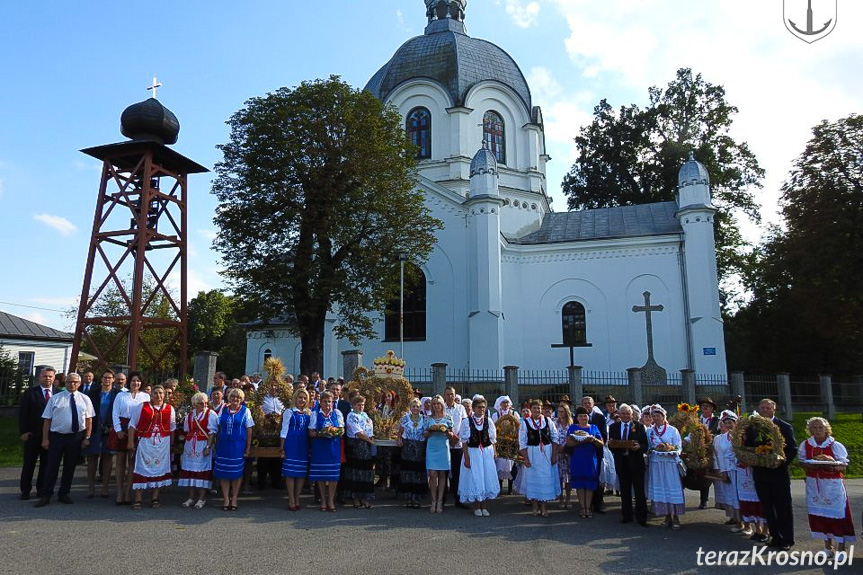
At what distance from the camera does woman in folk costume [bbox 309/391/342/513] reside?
8328 mm

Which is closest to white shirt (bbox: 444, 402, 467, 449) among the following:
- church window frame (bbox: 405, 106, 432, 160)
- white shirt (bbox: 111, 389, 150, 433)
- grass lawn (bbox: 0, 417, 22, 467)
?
white shirt (bbox: 111, 389, 150, 433)

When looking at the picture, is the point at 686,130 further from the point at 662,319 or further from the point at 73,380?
the point at 73,380

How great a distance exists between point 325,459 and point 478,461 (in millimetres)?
2171

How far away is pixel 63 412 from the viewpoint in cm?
844

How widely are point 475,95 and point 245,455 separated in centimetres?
2280

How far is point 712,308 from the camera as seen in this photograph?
73.2 feet

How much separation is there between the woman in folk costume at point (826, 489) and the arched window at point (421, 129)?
23.1 meters

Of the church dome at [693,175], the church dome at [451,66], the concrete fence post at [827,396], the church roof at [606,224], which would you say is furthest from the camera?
the church dome at [451,66]

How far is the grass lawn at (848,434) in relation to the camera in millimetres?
13852

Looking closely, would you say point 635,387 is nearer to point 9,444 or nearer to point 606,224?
point 606,224

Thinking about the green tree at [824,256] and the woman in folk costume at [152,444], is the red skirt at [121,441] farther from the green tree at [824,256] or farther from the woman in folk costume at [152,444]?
the green tree at [824,256]

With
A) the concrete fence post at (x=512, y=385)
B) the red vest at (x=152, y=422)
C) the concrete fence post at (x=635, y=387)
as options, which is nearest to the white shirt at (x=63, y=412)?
the red vest at (x=152, y=422)

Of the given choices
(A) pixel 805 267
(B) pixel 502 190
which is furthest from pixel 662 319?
(B) pixel 502 190

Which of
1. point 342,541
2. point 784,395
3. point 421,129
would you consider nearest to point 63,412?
point 342,541
